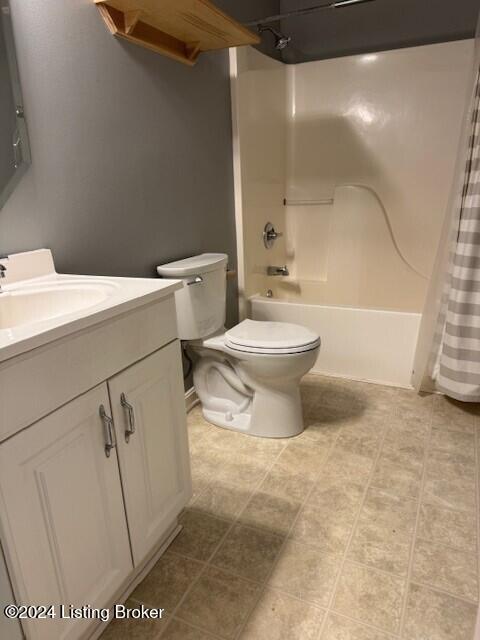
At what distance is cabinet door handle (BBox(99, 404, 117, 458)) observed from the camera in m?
0.96

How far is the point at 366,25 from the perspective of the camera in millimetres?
2746

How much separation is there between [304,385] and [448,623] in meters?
1.38

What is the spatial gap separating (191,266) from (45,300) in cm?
74

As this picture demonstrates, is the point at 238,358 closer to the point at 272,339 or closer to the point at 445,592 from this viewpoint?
the point at 272,339

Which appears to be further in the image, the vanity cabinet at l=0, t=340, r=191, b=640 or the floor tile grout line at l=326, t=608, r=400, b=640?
the floor tile grout line at l=326, t=608, r=400, b=640

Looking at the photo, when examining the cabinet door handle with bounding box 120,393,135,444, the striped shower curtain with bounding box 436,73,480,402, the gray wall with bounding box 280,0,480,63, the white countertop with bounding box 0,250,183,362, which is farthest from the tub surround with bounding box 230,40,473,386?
the cabinet door handle with bounding box 120,393,135,444

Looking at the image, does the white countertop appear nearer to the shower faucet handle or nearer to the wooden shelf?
the wooden shelf

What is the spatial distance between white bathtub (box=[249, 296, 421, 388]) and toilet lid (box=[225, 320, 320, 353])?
0.52 metres

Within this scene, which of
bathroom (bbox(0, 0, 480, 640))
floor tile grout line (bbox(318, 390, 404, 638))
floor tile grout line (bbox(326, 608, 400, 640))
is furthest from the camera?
floor tile grout line (bbox(318, 390, 404, 638))

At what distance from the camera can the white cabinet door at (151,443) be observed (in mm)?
1035

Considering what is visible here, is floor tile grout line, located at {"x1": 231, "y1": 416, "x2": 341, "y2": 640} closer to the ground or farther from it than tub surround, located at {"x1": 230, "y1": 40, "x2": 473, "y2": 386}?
closer to the ground

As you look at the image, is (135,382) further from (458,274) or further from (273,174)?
(273,174)

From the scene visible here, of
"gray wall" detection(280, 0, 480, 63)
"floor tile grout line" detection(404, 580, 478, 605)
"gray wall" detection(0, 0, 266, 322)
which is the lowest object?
"floor tile grout line" detection(404, 580, 478, 605)

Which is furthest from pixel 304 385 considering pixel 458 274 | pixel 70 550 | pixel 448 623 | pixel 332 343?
pixel 70 550
